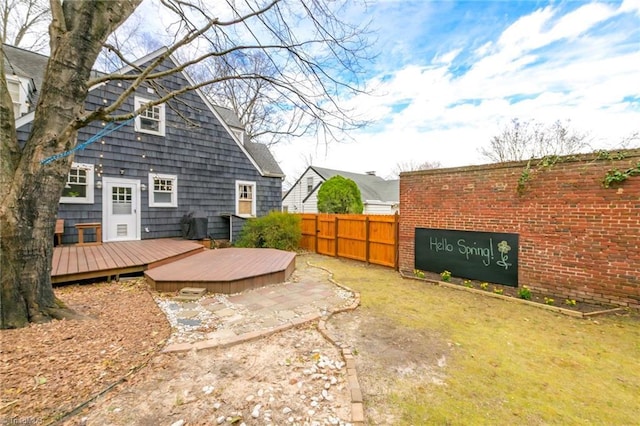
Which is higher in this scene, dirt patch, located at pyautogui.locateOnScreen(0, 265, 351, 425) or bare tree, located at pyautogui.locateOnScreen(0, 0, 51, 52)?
bare tree, located at pyautogui.locateOnScreen(0, 0, 51, 52)

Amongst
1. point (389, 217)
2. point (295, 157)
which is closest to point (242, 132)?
point (389, 217)

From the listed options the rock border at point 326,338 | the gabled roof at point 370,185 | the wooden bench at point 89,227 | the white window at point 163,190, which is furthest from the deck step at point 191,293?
→ the gabled roof at point 370,185

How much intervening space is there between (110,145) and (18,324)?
262 inches

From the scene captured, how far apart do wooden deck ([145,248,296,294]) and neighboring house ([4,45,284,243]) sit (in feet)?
9.19

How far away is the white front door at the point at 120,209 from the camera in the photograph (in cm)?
812

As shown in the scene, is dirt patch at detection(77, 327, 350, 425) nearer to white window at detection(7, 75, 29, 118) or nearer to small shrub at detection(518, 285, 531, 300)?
small shrub at detection(518, 285, 531, 300)

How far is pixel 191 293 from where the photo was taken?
486 centimetres

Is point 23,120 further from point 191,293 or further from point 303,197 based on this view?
point 303,197

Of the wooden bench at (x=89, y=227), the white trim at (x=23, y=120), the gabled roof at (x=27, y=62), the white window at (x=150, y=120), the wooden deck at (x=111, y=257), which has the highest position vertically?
the gabled roof at (x=27, y=62)

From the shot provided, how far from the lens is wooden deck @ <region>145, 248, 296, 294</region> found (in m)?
5.09

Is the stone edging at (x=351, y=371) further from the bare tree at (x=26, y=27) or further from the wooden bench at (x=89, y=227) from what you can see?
the bare tree at (x=26, y=27)

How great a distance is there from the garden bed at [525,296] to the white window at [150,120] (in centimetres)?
902

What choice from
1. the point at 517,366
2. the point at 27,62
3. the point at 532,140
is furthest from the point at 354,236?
the point at 27,62

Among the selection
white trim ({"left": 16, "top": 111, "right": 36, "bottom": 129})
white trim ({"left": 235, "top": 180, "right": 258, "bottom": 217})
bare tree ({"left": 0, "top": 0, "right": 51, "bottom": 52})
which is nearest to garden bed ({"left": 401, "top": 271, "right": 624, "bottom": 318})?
white trim ({"left": 235, "top": 180, "right": 258, "bottom": 217})
